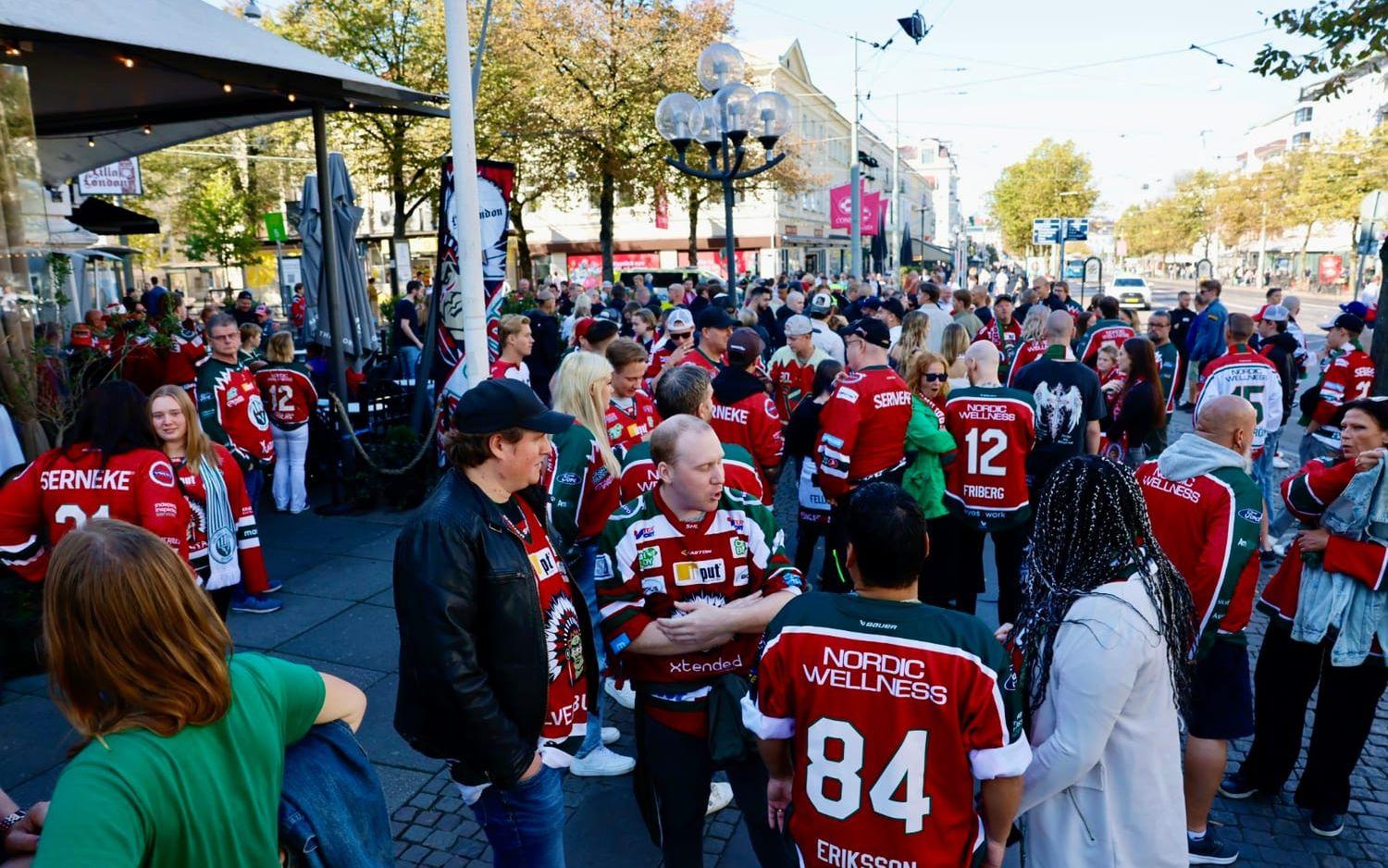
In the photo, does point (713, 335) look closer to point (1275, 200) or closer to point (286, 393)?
point (286, 393)

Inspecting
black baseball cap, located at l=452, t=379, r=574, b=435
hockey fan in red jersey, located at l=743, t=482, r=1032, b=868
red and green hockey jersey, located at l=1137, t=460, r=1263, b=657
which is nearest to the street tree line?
red and green hockey jersey, located at l=1137, t=460, r=1263, b=657

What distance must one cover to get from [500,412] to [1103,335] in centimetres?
849

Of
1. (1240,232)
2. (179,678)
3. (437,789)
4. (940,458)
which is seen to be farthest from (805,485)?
(1240,232)

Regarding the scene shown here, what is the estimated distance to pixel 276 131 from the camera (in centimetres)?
3444

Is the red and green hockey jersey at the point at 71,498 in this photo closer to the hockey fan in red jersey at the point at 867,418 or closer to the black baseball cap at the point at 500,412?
the black baseball cap at the point at 500,412

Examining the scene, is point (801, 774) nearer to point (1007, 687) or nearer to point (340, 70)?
point (1007, 687)

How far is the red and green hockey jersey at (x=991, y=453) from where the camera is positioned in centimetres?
550

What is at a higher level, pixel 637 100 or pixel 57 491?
pixel 637 100

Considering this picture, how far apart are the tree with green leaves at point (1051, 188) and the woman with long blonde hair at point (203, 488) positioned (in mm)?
60148

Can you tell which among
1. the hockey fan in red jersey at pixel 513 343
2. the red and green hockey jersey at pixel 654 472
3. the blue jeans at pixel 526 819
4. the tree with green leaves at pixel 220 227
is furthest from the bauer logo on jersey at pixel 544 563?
the tree with green leaves at pixel 220 227

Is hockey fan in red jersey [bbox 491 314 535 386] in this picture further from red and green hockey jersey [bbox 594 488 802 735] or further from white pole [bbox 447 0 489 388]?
red and green hockey jersey [bbox 594 488 802 735]

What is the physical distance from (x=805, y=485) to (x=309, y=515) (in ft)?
17.0

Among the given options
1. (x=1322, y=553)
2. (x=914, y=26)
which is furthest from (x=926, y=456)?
(x=914, y=26)

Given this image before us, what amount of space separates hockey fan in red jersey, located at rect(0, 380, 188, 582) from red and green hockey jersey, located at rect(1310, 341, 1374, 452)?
8.44m
